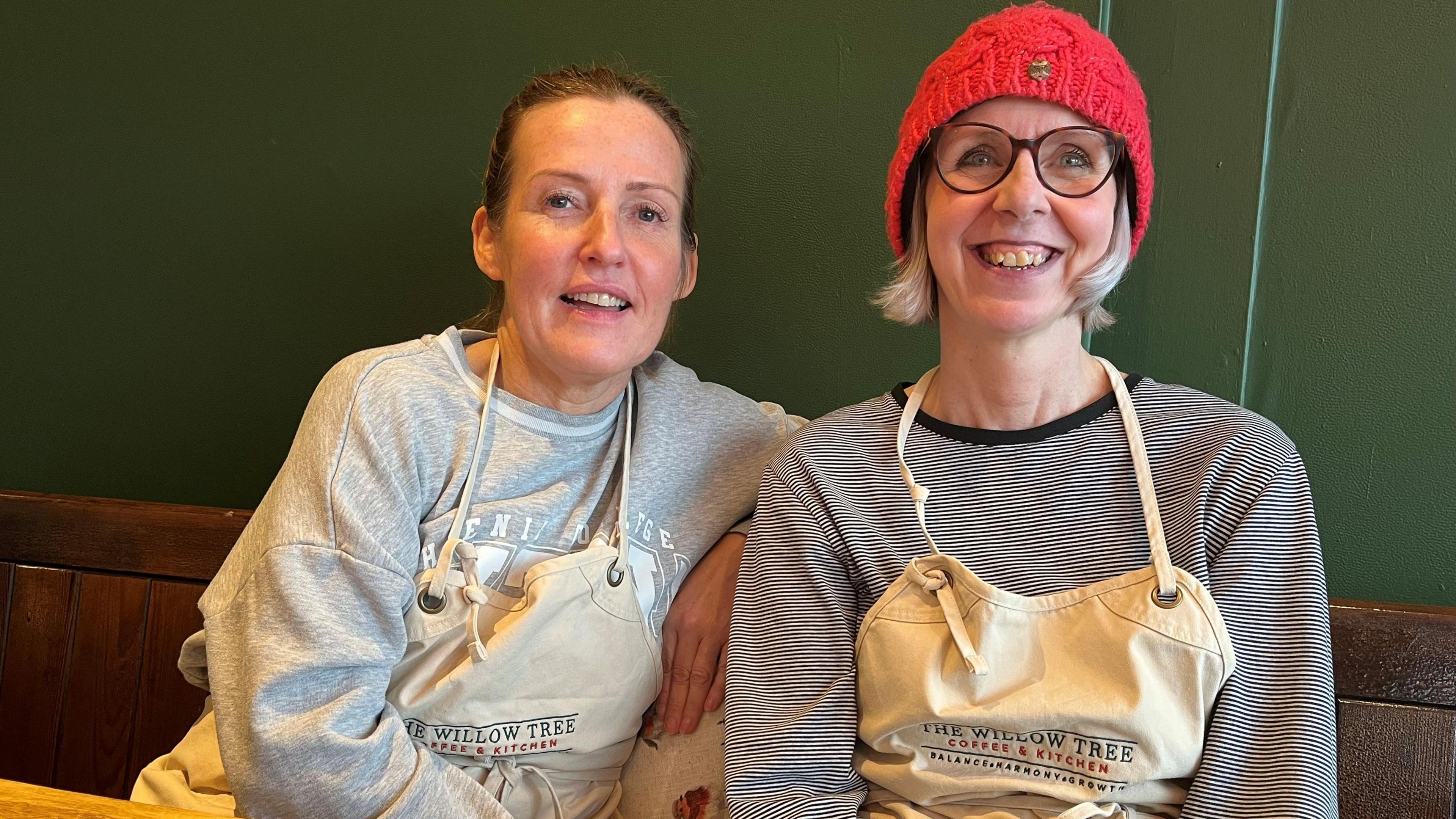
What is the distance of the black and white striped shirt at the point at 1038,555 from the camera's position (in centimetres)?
129

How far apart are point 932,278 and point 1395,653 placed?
2.83 ft

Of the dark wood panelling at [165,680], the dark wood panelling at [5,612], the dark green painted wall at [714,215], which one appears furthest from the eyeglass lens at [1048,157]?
the dark wood panelling at [5,612]

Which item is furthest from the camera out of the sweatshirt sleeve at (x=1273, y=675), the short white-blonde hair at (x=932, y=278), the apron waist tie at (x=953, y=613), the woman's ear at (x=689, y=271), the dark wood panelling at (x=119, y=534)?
the dark wood panelling at (x=119, y=534)

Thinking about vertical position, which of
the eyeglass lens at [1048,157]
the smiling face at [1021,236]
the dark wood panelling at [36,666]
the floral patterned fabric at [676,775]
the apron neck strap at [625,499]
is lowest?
the dark wood panelling at [36,666]

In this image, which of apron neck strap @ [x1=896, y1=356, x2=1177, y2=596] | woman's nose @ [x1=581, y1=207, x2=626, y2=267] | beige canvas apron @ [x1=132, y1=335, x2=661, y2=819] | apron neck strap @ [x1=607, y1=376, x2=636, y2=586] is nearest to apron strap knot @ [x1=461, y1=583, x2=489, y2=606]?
beige canvas apron @ [x1=132, y1=335, x2=661, y2=819]

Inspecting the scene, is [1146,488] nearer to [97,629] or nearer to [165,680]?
[165,680]

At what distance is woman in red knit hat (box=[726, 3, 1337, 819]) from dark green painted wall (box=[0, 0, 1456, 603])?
388 millimetres

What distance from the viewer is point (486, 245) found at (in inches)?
68.4

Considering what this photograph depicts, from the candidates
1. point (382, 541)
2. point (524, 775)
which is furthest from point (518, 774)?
point (382, 541)

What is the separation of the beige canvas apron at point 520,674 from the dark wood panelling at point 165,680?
0.44m

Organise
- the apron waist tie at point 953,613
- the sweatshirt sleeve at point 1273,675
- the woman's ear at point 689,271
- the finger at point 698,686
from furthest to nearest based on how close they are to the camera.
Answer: the woman's ear at point 689,271, the finger at point 698,686, the apron waist tie at point 953,613, the sweatshirt sleeve at point 1273,675

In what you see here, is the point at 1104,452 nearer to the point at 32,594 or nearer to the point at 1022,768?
the point at 1022,768

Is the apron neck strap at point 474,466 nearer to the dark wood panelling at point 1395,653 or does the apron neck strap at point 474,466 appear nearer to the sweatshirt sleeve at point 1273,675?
the sweatshirt sleeve at point 1273,675

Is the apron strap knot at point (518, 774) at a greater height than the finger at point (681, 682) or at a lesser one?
lesser
